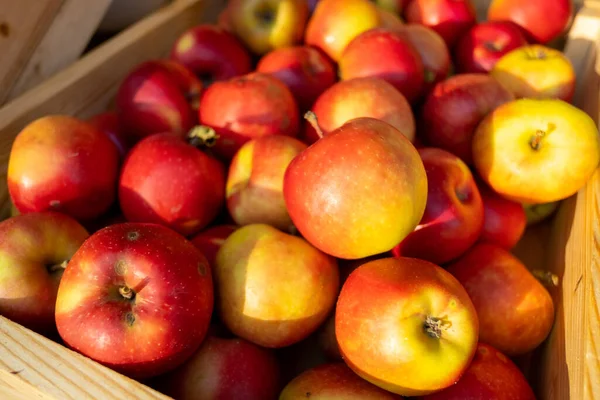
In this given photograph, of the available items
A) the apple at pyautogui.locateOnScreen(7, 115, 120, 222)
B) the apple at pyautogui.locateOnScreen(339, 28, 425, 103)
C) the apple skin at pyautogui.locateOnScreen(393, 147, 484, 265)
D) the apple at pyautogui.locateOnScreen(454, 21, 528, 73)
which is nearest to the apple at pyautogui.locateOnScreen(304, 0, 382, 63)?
the apple at pyautogui.locateOnScreen(339, 28, 425, 103)

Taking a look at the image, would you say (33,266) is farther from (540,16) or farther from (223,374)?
(540,16)

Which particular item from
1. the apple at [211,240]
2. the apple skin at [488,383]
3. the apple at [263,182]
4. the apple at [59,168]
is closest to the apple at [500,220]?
the apple skin at [488,383]

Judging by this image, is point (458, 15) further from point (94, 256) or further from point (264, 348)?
point (94, 256)

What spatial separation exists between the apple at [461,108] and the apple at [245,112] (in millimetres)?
294

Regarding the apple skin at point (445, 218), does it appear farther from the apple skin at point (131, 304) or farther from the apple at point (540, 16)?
the apple at point (540, 16)

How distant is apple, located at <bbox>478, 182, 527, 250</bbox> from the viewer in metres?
0.99

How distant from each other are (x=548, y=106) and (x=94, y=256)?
791 millimetres

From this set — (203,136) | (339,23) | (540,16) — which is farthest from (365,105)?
(540,16)

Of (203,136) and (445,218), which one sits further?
(203,136)

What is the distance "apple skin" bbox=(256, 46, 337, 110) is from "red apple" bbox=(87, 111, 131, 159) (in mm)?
356

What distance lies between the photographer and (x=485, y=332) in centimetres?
85

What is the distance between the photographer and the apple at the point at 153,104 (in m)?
1.11

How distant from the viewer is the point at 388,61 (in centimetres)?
108

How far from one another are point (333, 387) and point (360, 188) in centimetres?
28
